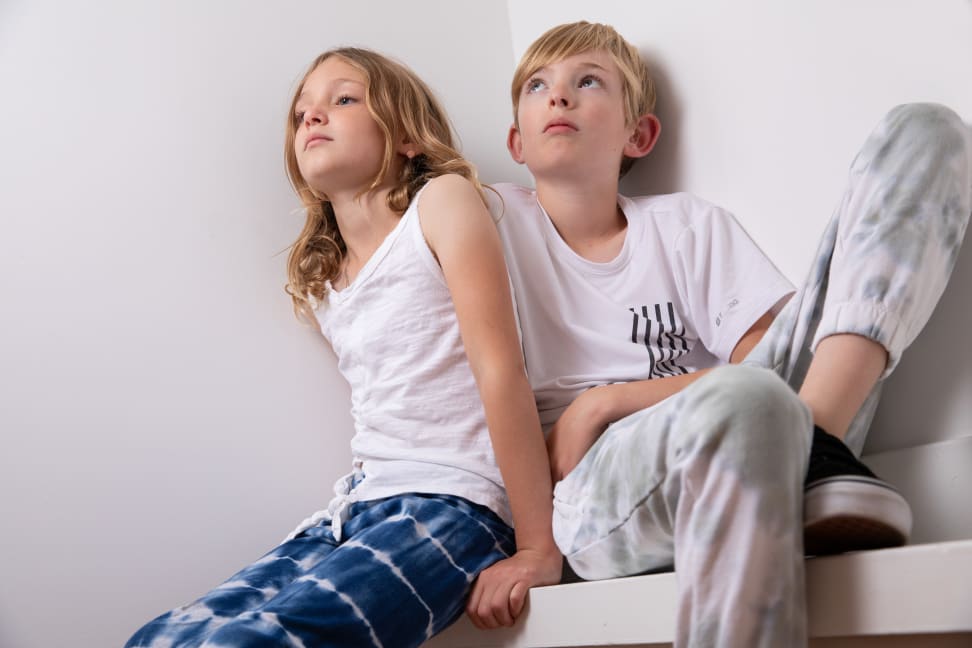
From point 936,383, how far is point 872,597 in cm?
38

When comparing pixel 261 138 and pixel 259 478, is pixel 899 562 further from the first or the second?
pixel 261 138

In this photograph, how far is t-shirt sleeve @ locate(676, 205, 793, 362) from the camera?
1100 millimetres

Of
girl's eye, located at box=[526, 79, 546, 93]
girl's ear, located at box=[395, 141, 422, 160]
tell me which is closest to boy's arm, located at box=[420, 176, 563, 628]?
girl's ear, located at box=[395, 141, 422, 160]

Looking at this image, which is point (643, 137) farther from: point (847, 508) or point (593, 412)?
point (847, 508)

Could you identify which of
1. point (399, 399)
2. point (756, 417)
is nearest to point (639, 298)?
point (399, 399)

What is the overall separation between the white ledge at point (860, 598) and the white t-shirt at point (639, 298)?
0.39 meters

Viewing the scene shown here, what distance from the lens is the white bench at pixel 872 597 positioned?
568mm

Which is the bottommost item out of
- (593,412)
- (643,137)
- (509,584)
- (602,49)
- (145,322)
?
(509,584)

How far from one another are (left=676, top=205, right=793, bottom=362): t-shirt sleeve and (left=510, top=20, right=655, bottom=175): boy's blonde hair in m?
0.19

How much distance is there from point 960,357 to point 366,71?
2.54 feet

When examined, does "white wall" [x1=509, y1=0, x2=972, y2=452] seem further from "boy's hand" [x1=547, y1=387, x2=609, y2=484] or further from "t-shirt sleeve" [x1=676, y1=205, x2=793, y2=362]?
"boy's hand" [x1=547, y1=387, x2=609, y2=484]

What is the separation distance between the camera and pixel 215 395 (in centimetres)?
119

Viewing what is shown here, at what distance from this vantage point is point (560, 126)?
4.00 feet

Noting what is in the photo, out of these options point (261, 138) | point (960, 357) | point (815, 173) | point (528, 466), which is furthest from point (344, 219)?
point (960, 357)
